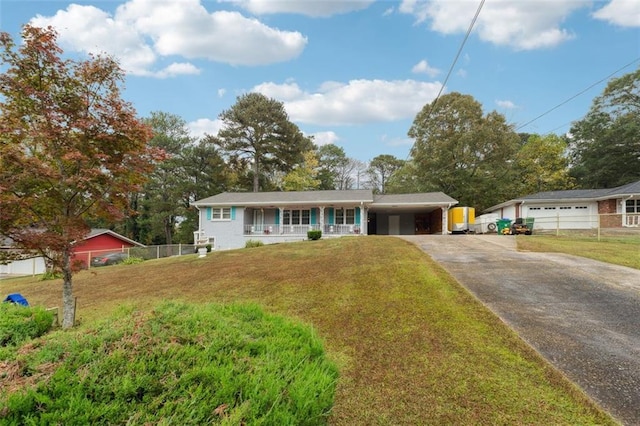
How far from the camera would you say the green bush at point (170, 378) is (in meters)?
1.42

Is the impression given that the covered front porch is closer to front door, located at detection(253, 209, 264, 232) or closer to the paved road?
front door, located at detection(253, 209, 264, 232)

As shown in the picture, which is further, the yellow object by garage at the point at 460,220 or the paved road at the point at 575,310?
the yellow object by garage at the point at 460,220

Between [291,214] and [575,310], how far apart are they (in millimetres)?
17878

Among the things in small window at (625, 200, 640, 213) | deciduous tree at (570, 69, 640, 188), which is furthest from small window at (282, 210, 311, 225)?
deciduous tree at (570, 69, 640, 188)

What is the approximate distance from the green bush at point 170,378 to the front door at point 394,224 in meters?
24.1

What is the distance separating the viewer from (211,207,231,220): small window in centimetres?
2098

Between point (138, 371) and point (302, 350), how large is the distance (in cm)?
102

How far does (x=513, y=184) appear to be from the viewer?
2878 cm

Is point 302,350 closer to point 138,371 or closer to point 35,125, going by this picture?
point 138,371

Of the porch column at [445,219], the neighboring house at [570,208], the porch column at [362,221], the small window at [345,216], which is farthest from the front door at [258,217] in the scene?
the neighboring house at [570,208]

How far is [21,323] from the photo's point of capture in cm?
335

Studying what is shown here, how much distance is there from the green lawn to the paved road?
0.89ft

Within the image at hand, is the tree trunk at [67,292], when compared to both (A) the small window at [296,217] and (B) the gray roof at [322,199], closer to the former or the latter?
(B) the gray roof at [322,199]

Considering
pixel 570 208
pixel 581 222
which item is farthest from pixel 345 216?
pixel 581 222
